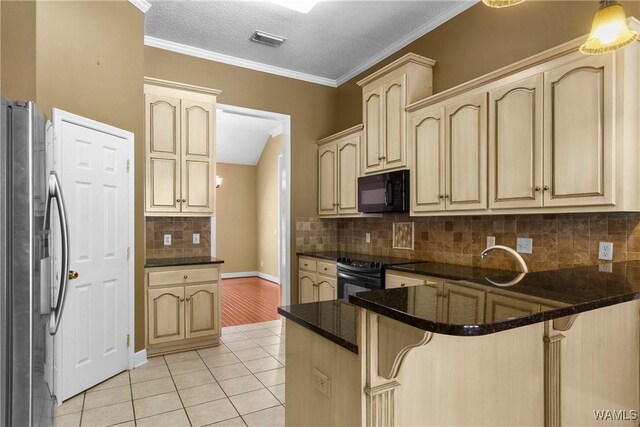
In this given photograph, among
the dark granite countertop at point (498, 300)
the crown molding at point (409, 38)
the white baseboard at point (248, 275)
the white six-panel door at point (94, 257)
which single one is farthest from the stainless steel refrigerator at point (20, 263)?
the white baseboard at point (248, 275)

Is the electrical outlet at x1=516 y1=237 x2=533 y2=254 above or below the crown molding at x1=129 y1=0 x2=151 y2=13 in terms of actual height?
below

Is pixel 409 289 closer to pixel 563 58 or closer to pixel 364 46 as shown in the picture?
pixel 563 58

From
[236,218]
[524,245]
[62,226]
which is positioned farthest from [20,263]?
[236,218]

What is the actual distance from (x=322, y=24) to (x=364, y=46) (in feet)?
2.17

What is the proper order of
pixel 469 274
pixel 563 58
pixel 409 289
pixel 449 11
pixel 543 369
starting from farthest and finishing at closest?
pixel 449 11
pixel 469 274
pixel 563 58
pixel 543 369
pixel 409 289

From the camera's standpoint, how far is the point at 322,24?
140 inches

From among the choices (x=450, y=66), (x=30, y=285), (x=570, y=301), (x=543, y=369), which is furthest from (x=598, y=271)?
(x=30, y=285)

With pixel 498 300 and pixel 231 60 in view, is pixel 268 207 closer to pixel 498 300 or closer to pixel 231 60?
pixel 231 60

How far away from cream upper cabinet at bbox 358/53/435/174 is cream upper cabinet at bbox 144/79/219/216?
5.43ft

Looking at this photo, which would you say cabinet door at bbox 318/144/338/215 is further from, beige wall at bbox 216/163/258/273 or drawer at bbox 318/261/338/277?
beige wall at bbox 216/163/258/273

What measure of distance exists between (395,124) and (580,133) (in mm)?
1638

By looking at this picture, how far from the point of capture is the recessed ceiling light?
295 cm

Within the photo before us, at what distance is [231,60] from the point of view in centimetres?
428

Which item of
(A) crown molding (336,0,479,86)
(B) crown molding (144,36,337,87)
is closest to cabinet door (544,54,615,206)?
(A) crown molding (336,0,479,86)
